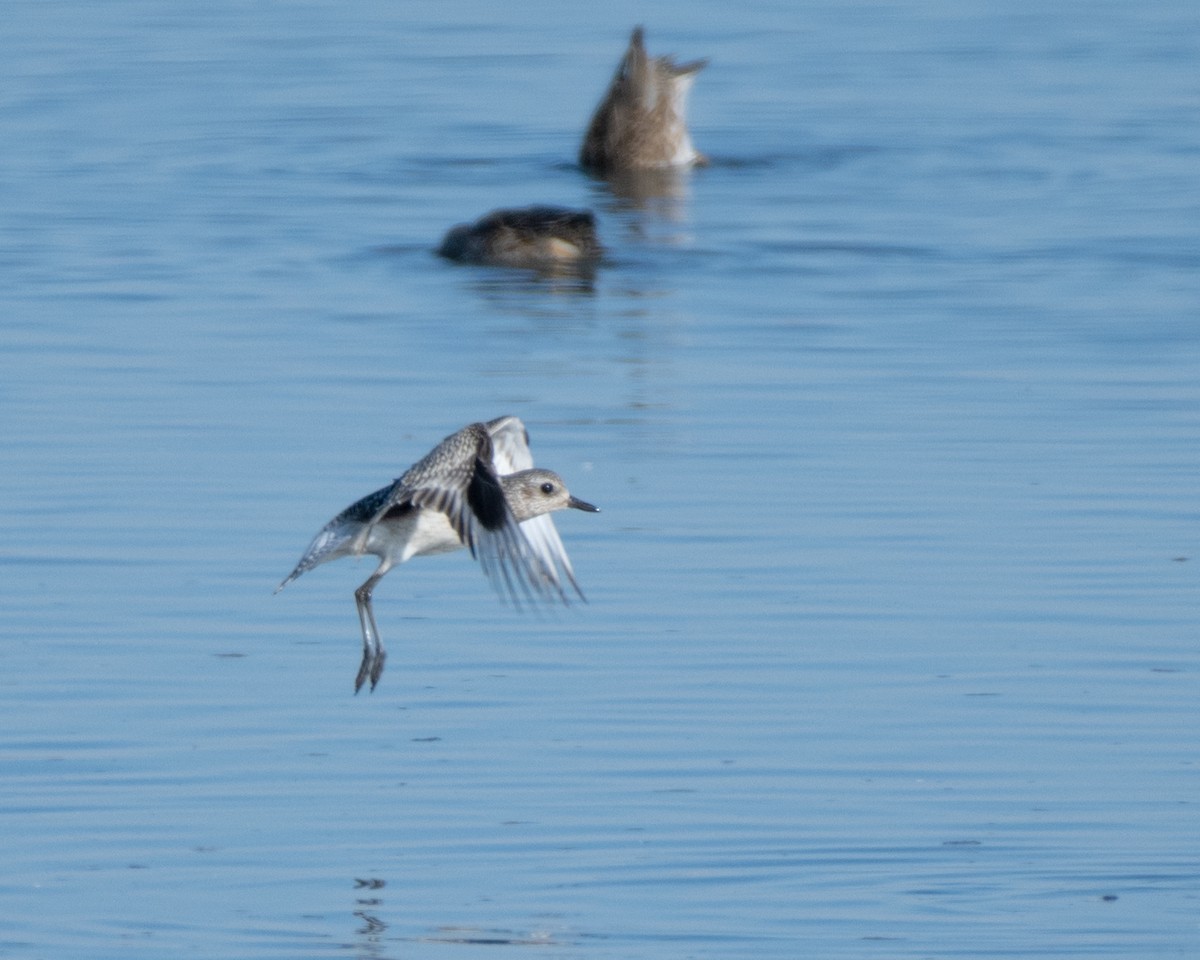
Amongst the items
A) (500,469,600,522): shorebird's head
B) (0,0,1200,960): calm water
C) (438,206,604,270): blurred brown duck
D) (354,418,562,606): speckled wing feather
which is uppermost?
(354,418,562,606): speckled wing feather

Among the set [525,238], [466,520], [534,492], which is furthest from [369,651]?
[525,238]

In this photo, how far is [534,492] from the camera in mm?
9062

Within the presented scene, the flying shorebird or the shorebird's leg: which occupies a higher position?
the flying shorebird

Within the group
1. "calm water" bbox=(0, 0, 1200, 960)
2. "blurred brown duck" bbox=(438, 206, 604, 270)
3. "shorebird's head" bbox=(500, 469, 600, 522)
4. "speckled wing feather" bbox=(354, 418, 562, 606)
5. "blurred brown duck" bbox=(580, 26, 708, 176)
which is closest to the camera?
"calm water" bbox=(0, 0, 1200, 960)

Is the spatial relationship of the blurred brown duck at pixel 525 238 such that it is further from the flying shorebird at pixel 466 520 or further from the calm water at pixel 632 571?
the flying shorebird at pixel 466 520

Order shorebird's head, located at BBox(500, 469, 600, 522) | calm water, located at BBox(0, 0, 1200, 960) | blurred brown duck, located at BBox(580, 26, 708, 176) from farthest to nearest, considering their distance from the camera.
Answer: blurred brown duck, located at BBox(580, 26, 708, 176) → shorebird's head, located at BBox(500, 469, 600, 522) → calm water, located at BBox(0, 0, 1200, 960)

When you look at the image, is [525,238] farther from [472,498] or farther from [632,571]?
[472,498]

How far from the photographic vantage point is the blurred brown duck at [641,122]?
2044 cm

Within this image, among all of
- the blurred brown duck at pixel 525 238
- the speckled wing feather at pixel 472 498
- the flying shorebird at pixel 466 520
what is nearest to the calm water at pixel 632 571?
the flying shorebird at pixel 466 520

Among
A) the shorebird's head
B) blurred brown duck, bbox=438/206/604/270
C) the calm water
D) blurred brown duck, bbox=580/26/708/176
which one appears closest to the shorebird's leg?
the calm water

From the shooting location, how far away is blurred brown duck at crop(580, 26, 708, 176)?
20.4 metres

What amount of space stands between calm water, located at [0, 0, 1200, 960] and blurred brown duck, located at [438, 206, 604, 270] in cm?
35

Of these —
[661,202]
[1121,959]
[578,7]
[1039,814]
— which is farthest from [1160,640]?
[578,7]

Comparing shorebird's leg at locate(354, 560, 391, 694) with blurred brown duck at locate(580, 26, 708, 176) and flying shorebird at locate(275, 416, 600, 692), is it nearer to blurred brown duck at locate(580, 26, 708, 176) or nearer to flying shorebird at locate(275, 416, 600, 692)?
flying shorebird at locate(275, 416, 600, 692)
